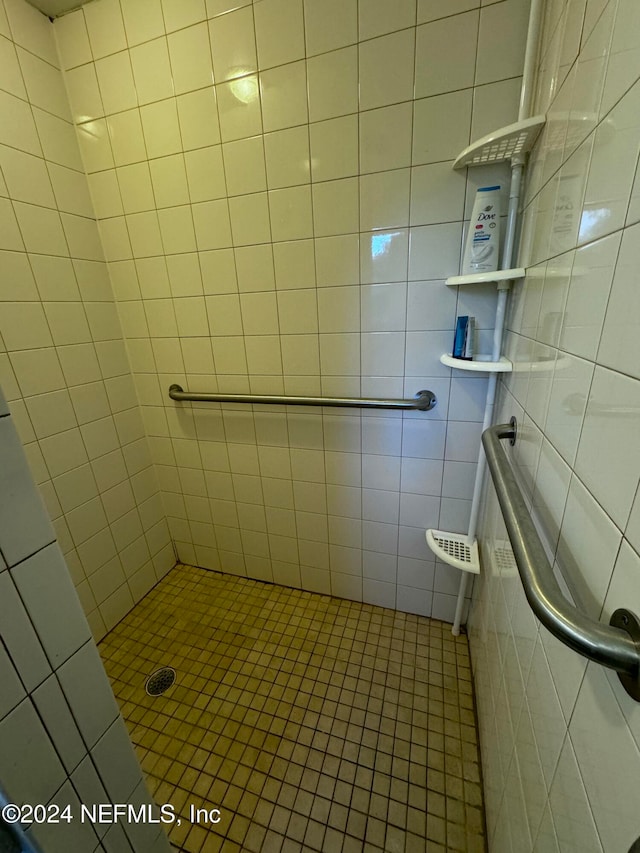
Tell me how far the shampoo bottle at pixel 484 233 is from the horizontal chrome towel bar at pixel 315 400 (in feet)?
1.38

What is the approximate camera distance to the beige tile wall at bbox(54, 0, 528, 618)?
0.94 m

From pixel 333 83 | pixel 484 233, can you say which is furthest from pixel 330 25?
pixel 484 233

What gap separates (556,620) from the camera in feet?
1.06

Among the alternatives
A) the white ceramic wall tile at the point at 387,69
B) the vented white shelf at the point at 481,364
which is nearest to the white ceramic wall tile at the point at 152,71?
the white ceramic wall tile at the point at 387,69

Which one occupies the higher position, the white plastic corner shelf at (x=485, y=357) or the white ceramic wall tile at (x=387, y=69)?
the white ceramic wall tile at (x=387, y=69)

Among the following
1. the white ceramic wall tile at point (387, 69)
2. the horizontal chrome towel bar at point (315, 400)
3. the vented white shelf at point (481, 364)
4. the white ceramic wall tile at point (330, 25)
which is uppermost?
the white ceramic wall tile at point (330, 25)

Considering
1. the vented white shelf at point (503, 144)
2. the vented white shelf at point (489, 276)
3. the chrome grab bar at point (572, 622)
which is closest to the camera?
the chrome grab bar at point (572, 622)

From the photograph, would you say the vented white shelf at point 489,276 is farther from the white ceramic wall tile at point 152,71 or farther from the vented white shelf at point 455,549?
the white ceramic wall tile at point 152,71

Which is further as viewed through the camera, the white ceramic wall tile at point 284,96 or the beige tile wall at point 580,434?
the white ceramic wall tile at point 284,96

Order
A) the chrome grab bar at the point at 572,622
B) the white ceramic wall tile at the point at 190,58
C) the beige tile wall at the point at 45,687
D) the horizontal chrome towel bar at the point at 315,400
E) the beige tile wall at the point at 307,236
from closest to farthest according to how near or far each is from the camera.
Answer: the chrome grab bar at the point at 572,622 → the beige tile wall at the point at 45,687 → the beige tile wall at the point at 307,236 → the white ceramic wall tile at the point at 190,58 → the horizontal chrome towel bar at the point at 315,400

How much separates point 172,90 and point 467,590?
2.17m

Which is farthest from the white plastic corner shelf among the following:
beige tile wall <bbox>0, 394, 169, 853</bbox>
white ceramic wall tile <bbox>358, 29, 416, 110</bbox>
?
beige tile wall <bbox>0, 394, 169, 853</bbox>

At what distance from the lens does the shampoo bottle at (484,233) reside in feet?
2.98

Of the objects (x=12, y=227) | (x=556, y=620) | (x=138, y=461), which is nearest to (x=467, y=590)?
(x=556, y=620)
